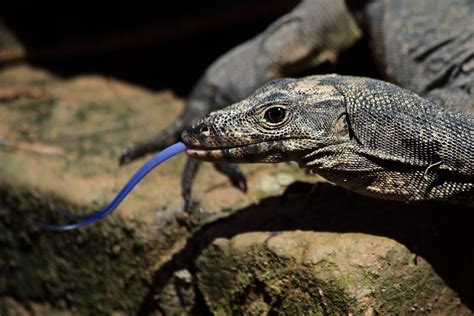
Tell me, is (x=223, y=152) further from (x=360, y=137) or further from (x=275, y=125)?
(x=360, y=137)

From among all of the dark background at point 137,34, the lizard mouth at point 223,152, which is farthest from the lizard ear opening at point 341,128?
the dark background at point 137,34

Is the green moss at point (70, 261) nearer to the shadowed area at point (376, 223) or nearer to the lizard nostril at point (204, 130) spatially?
the shadowed area at point (376, 223)

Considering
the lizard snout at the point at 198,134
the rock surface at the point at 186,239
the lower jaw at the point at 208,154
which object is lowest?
the rock surface at the point at 186,239

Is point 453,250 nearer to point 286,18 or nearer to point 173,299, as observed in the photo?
point 173,299

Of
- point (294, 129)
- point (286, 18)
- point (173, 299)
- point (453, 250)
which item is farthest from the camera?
point (286, 18)

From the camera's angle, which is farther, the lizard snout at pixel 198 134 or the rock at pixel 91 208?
the rock at pixel 91 208

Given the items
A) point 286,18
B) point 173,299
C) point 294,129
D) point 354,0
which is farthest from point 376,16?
point 173,299
